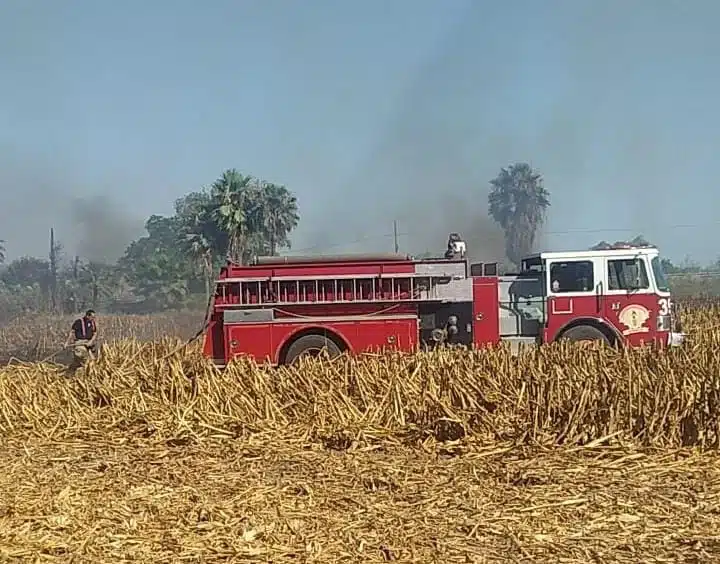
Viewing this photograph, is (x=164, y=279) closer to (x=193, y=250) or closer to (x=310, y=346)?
(x=193, y=250)

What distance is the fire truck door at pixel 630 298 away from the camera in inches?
710

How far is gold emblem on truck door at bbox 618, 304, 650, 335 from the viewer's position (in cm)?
1803

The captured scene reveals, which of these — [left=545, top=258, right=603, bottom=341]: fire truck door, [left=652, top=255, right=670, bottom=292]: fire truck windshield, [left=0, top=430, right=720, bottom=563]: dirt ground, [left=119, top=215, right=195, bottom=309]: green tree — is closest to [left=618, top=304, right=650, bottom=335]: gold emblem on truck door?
[left=545, top=258, right=603, bottom=341]: fire truck door

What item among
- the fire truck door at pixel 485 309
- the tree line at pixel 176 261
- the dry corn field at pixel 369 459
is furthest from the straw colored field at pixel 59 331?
the dry corn field at pixel 369 459

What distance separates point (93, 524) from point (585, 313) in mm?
12844

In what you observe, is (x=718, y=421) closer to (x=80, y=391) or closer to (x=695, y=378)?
(x=695, y=378)

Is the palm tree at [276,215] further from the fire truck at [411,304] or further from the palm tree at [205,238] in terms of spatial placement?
the fire truck at [411,304]

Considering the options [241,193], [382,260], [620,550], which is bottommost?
[620,550]

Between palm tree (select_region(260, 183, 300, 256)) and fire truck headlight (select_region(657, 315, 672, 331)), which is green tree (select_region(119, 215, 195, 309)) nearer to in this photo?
palm tree (select_region(260, 183, 300, 256))

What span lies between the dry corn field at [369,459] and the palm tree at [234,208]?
24.4 meters

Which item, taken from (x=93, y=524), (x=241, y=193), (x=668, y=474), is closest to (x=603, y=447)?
(x=668, y=474)

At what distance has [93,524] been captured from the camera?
7.48 metres

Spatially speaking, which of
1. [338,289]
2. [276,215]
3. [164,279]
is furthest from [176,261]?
[338,289]

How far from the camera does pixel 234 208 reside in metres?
39.9
